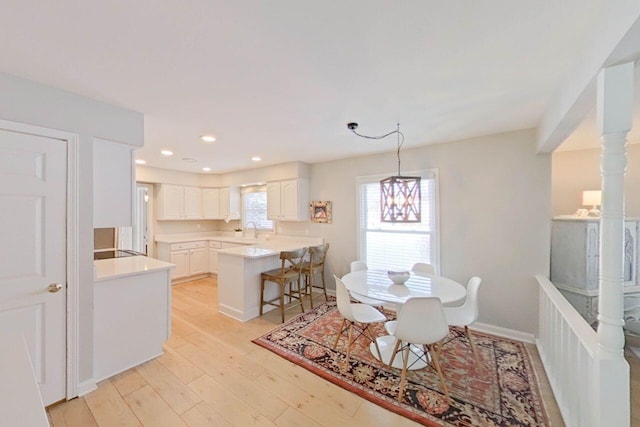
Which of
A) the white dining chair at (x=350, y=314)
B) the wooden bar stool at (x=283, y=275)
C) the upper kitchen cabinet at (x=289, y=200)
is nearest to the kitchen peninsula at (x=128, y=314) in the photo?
the wooden bar stool at (x=283, y=275)

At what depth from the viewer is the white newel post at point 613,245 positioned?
48.1 inches

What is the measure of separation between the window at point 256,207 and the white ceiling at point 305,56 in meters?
3.18

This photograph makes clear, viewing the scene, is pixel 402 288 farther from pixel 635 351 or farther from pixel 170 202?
pixel 170 202

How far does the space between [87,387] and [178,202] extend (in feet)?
13.2

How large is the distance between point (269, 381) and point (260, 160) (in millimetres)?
3395

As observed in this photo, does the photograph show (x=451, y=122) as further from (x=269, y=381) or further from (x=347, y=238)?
(x=269, y=381)

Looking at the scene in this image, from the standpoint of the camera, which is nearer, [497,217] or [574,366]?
[574,366]

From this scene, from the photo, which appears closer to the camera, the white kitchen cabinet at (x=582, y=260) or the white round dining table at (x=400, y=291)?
the white round dining table at (x=400, y=291)

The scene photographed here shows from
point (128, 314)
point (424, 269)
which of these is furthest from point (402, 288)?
point (128, 314)

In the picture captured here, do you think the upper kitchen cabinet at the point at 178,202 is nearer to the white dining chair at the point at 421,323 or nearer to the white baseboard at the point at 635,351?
the white dining chair at the point at 421,323

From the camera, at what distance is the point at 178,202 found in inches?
218

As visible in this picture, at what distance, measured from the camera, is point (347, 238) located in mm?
4371

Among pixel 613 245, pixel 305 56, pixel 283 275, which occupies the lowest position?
pixel 283 275

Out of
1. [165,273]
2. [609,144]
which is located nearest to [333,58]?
[609,144]
